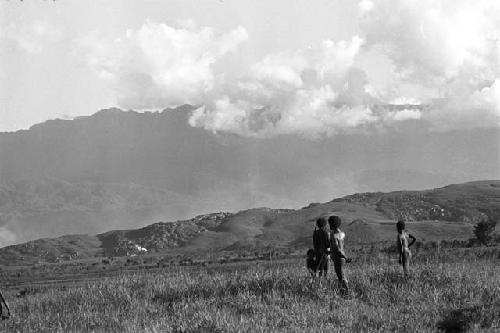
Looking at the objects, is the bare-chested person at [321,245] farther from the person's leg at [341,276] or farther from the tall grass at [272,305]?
the person's leg at [341,276]

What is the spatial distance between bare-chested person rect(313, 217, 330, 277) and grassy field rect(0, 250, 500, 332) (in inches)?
24.7

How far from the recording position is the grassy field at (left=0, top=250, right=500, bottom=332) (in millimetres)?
11500

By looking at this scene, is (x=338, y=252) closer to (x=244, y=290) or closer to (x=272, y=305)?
(x=244, y=290)

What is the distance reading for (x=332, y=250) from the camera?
14969mm

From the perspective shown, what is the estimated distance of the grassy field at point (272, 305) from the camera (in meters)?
11.5

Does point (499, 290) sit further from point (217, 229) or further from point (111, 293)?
point (217, 229)

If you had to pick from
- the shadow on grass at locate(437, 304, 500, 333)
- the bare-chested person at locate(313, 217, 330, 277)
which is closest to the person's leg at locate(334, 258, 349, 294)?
the bare-chested person at locate(313, 217, 330, 277)

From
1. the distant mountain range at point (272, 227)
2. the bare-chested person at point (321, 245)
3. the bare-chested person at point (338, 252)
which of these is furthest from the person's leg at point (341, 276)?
the distant mountain range at point (272, 227)

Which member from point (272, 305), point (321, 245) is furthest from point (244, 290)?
point (321, 245)

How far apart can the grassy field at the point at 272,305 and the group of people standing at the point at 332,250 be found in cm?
37

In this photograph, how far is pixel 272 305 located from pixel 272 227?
465ft

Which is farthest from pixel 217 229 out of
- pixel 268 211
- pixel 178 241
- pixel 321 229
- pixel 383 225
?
pixel 321 229

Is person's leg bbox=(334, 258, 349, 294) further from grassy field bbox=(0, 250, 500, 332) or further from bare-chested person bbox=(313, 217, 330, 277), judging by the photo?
bare-chested person bbox=(313, 217, 330, 277)

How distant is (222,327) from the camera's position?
10953 mm
